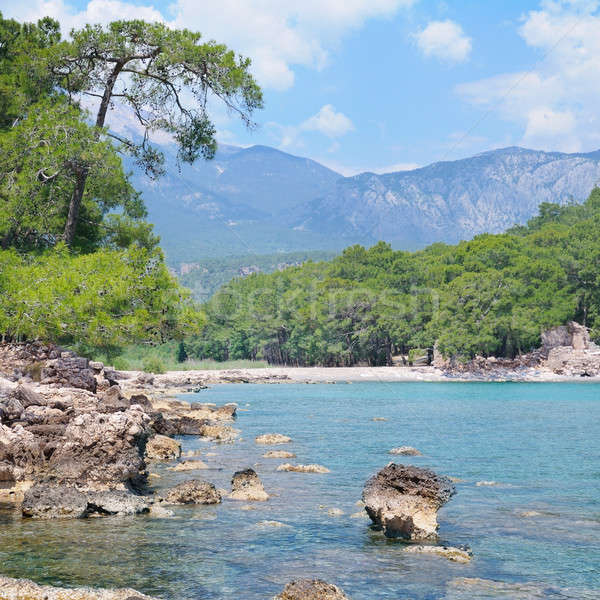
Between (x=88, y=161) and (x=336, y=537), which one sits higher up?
(x=88, y=161)

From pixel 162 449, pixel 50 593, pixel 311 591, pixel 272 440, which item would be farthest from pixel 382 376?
pixel 50 593

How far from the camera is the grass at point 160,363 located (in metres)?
81.5

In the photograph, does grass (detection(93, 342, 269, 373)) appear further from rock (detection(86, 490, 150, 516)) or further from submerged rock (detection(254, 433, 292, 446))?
rock (detection(86, 490, 150, 516))

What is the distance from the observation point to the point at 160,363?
86.9 meters

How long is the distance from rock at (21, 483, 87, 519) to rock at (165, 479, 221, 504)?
6.74 feet

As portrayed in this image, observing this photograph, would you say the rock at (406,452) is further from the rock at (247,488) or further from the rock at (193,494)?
the rock at (193,494)

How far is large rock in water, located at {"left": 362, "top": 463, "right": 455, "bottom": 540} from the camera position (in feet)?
41.3

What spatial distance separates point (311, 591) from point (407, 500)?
169 inches

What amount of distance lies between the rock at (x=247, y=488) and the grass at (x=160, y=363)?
5270 cm

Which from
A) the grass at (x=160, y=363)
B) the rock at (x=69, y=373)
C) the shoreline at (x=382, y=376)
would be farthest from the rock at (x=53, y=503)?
the shoreline at (x=382, y=376)

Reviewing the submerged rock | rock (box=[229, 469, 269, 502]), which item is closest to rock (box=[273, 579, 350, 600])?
rock (box=[229, 469, 269, 502])

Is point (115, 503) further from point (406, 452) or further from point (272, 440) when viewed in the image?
point (272, 440)

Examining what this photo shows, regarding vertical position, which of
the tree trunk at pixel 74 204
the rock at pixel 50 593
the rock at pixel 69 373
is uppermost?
the tree trunk at pixel 74 204

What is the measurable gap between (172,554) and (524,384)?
238 feet
